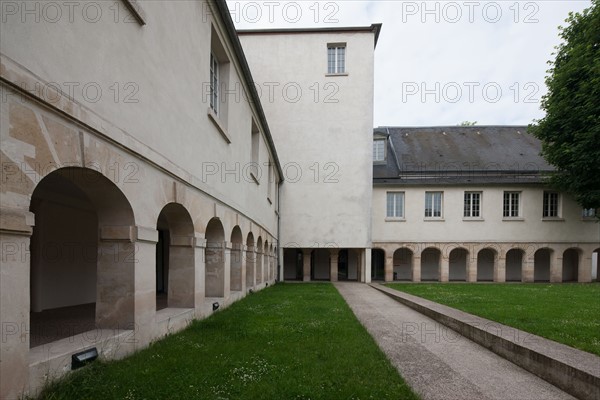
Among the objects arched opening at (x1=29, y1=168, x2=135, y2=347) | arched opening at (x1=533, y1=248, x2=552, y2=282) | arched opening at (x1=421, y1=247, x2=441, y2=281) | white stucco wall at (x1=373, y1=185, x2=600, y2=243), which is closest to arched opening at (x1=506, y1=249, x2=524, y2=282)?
arched opening at (x1=533, y1=248, x2=552, y2=282)

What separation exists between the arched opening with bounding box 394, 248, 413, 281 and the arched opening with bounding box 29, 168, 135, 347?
911 inches

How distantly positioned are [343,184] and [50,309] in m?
18.6

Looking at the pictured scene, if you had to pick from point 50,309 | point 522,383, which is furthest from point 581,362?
point 50,309

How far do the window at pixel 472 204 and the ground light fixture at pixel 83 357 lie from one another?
2635cm

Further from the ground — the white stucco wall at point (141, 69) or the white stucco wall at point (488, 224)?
the white stucco wall at point (141, 69)

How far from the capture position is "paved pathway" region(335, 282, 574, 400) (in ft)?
14.0

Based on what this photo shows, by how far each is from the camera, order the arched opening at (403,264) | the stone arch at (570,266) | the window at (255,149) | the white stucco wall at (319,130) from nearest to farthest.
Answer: the window at (255,149)
the white stucco wall at (319,130)
the stone arch at (570,266)
the arched opening at (403,264)

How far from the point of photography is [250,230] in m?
13.2

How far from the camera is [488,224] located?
83.3 feet

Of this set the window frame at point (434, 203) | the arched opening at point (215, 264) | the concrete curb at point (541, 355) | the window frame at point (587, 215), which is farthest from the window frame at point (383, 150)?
the concrete curb at point (541, 355)

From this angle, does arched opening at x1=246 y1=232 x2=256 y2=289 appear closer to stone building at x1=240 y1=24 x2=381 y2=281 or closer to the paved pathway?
the paved pathway

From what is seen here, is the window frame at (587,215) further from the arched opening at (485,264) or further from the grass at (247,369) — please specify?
the grass at (247,369)

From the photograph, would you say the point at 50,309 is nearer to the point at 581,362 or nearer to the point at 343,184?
the point at 581,362

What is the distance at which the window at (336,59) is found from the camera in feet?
79.4
